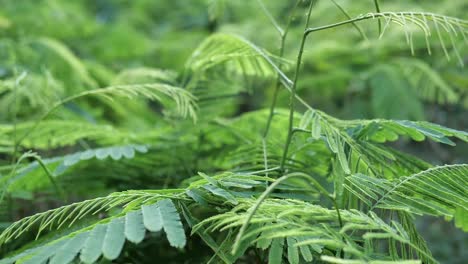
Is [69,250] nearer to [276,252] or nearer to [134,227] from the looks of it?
[134,227]

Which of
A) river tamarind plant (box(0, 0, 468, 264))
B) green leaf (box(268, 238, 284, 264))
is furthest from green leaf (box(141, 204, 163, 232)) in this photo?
green leaf (box(268, 238, 284, 264))

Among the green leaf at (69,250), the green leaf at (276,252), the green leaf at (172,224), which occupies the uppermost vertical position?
the green leaf at (172,224)

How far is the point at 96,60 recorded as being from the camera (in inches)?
108

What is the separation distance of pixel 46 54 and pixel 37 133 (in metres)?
0.72

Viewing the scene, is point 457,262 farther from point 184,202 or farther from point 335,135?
point 184,202

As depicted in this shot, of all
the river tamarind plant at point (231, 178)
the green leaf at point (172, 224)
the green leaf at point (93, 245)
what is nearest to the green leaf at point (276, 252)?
the river tamarind plant at point (231, 178)

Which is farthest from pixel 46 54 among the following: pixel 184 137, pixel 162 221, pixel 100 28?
pixel 162 221

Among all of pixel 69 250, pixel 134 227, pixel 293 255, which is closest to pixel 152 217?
pixel 134 227

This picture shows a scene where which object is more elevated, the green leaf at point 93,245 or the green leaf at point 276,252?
the green leaf at point 93,245

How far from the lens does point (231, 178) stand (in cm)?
112

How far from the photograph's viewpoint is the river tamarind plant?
95 cm

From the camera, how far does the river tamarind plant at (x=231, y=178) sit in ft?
3.13

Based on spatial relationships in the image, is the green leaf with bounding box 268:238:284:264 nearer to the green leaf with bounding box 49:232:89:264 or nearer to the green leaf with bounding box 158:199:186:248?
the green leaf with bounding box 158:199:186:248

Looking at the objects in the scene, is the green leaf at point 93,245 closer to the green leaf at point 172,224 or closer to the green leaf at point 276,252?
the green leaf at point 172,224
